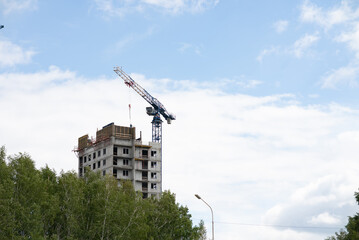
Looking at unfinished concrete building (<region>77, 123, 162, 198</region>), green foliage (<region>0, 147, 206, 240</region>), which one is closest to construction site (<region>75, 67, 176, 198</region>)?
unfinished concrete building (<region>77, 123, 162, 198</region>)

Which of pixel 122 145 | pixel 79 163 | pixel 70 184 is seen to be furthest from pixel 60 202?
pixel 79 163

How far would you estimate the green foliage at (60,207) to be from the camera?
225 feet

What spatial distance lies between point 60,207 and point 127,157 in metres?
83.1

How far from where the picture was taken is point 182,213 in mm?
94688

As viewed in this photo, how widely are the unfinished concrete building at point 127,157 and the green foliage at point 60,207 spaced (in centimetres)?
7181

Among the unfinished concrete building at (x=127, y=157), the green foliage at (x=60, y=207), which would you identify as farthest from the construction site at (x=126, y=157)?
the green foliage at (x=60, y=207)

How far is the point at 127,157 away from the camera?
516 ft

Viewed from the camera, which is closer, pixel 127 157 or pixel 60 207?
pixel 60 207

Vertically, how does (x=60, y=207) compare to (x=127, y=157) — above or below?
below

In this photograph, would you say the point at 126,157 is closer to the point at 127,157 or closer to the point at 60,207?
the point at 127,157

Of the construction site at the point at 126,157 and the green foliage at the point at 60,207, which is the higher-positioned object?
the construction site at the point at 126,157

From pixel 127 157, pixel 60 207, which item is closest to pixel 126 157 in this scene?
pixel 127 157

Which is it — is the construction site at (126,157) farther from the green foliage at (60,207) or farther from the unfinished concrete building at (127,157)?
the green foliage at (60,207)

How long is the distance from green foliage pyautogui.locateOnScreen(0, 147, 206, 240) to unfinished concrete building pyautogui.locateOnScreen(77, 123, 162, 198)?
71811 millimetres
